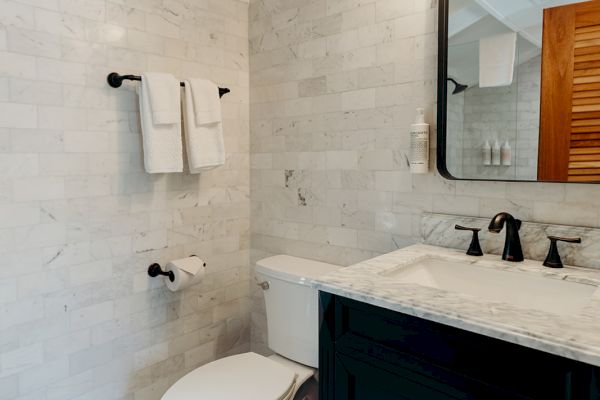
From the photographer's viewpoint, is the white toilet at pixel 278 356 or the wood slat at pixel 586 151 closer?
the wood slat at pixel 586 151

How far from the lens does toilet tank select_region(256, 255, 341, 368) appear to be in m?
1.66

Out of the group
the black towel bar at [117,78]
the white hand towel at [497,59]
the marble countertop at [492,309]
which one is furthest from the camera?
the black towel bar at [117,78]

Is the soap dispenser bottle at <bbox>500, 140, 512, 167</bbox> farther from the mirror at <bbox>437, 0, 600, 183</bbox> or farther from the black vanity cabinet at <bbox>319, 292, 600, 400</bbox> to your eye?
the black vanity cabinet at <bbox>319, 292, 600, 400</bbox>

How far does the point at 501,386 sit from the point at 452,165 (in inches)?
32.4

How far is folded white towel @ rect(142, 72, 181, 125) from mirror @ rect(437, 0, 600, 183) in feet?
3.23

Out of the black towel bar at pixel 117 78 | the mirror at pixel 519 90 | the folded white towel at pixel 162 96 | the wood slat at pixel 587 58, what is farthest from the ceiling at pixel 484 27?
the black towel bar at pixel 117 78

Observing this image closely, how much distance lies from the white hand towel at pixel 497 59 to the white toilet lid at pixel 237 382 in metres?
1.21

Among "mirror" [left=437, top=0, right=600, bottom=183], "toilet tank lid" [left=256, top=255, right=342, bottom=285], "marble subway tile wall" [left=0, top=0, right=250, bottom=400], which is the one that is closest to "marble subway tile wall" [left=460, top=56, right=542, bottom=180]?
"mirror" [left=437, top=0, right=600, bottom=183]

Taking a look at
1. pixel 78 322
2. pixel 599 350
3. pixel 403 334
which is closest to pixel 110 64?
pixel 78 322

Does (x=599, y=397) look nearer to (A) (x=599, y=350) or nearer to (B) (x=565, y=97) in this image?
(A) (x=599, y=350)

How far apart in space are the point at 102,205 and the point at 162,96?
473 millimetres

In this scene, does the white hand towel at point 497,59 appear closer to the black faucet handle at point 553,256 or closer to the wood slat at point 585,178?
the wood slat at point 585,178

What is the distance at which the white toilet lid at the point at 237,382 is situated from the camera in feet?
4.64

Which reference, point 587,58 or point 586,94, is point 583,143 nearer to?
point 586,94
